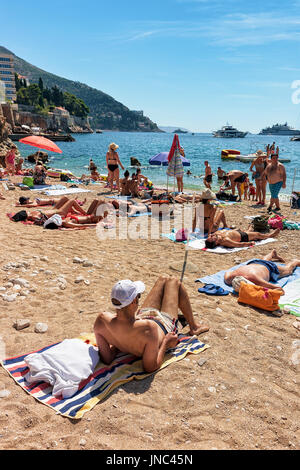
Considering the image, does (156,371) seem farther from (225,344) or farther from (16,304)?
(16,304)

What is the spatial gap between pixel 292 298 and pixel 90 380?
3120 mm

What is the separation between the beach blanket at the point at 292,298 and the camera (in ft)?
14.1

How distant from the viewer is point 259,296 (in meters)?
4.32

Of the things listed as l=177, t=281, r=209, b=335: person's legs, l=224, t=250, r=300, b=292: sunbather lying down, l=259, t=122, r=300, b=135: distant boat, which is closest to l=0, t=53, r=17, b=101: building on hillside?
l=224, t=250, r=300, b=292: sunbather lying down

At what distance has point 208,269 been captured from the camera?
5848 mm

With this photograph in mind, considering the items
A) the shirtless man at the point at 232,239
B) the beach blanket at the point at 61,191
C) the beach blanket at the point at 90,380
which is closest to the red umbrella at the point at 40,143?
the beach blanket at the point at 61,191

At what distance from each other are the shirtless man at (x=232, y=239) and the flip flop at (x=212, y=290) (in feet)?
7.46

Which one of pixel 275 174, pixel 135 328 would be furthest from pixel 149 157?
pixel 135 328

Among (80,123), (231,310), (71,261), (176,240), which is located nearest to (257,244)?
(176,240)

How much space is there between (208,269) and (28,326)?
131 inches

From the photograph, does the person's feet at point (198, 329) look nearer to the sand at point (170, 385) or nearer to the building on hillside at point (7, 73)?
the sand at point (170, 385)

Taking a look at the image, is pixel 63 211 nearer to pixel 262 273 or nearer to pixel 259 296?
pixel 262 273

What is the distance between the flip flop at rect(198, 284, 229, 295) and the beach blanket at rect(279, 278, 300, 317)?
0.79 meters

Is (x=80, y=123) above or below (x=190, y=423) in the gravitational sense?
above
